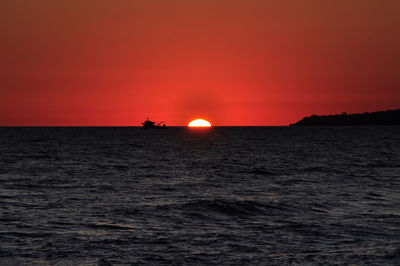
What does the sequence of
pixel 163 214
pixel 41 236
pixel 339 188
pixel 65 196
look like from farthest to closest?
pixel 339 188
pixel 65 196
pixel 163 214
pixel 41 236

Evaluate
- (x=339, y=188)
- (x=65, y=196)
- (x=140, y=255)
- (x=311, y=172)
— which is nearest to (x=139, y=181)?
(x=65, y=196)

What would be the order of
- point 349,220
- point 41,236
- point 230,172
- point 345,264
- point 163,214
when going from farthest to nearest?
point 230,172 < point 163,214 < point 349,220 < point 41,236 < point 345,264

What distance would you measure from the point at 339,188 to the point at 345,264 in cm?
1688

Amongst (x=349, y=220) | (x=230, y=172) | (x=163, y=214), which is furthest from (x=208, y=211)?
(x=230, y=172)

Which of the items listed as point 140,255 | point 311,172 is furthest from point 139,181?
point 140,255

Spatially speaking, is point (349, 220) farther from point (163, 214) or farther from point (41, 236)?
point (41, 236)

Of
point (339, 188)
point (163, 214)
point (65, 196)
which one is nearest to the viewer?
point (163, 214)

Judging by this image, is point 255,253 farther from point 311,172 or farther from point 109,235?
point 311,172

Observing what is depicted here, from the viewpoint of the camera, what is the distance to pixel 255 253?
40.7 feet

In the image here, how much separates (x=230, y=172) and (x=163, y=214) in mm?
21118

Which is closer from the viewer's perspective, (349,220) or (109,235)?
(109,235)

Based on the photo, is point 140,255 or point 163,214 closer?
point 140,255

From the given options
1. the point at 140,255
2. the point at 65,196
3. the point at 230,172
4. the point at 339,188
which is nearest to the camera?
the point at 140,255

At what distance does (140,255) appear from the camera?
39.8 feet
